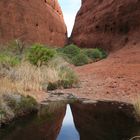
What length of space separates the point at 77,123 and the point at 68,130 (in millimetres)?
745

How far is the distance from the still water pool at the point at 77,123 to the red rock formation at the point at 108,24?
19671mm

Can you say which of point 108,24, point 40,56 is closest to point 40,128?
point 40,56

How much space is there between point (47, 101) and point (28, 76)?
8.98ft

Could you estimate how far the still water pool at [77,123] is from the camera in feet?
28.6

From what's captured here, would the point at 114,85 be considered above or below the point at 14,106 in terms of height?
above

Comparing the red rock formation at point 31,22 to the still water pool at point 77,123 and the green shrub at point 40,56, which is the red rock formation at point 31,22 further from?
the still water pool at point 77,123

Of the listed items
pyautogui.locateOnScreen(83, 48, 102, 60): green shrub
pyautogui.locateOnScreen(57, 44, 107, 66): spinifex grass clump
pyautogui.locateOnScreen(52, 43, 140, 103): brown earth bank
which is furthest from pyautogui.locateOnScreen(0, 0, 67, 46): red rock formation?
pyautogui.locateOnScreen(52, 43, 140, 103): brown earth bank

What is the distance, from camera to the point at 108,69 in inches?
893

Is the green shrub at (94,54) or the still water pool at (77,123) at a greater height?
the green shrub at (94,54)

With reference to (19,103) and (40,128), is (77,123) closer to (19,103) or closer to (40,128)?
(40,128)

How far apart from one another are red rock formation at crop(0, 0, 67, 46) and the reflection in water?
26.8 metres

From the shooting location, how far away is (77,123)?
402 inches

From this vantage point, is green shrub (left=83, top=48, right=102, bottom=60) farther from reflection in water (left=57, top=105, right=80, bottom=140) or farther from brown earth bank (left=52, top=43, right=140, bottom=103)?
reflection in water (left=57, top=105, right=80, bottom=140)

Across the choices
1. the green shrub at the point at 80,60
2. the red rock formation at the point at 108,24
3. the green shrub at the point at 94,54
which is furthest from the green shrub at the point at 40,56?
the green shrub at the point at 94,54
